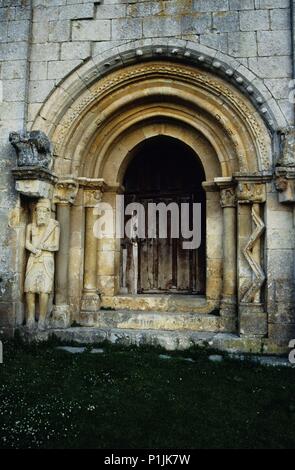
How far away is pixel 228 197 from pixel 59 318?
3.00m

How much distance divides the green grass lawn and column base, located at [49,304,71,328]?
683 mm

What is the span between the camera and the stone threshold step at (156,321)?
5844 millimetres

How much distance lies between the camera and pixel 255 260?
5570 millimetres

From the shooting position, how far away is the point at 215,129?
6.11 meters

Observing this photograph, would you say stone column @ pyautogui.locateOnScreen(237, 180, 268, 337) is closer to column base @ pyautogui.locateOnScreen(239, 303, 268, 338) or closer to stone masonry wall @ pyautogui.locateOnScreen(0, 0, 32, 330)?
column base @ pyautogui.locateOnScreen(239, 303, 268, 338)

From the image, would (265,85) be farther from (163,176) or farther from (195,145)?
(163,176)

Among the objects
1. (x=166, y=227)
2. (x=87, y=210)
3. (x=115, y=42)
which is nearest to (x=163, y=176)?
(x=166, y=227)

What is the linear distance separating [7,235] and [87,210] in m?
1.29

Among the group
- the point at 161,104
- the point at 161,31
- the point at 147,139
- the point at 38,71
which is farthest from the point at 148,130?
the point at 38,71

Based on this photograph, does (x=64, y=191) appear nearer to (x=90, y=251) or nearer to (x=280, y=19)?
(x=90, y=251)

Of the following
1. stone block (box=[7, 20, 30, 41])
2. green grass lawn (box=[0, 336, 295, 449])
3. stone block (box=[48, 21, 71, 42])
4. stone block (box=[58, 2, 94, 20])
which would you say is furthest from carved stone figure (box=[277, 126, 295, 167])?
stone block (box=[7, 20, 30, 41])

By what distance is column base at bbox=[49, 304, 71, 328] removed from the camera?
5.89 meters

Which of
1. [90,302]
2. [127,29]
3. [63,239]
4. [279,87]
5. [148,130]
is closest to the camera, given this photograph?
[279,87]

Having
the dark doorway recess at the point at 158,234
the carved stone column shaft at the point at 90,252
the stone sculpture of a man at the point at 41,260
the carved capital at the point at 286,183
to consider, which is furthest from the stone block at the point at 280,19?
the stone sculpture of a man at the point at 41,260
